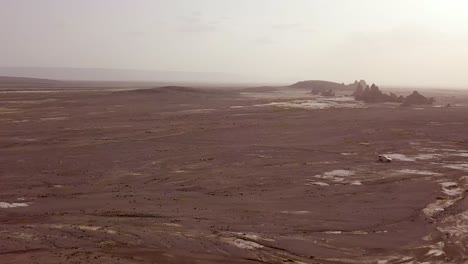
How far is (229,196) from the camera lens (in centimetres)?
1577

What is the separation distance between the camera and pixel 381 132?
110ft

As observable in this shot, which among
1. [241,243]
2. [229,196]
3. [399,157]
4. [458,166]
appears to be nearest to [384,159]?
[399,157]

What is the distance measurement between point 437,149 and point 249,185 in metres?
15.1

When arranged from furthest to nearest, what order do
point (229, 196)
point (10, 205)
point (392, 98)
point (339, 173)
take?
point (392, 98), point (339, 173), point (229, 196), point (10, 205)

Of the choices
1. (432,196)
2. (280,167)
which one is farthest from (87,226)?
(432,196)

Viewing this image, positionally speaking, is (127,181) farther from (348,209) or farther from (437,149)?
(437,149)

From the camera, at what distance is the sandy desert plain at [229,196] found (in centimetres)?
1079

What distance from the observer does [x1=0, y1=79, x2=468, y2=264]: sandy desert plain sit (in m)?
10.8

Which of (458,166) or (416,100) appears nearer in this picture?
(458,166)

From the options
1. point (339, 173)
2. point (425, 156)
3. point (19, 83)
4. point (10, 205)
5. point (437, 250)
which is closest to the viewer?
point (437, 250)

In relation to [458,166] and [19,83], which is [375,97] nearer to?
[458,166]

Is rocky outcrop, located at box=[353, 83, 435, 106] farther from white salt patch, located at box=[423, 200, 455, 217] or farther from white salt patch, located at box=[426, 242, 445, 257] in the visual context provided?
white salt patch, located at box=[426, 242, 445, 257]

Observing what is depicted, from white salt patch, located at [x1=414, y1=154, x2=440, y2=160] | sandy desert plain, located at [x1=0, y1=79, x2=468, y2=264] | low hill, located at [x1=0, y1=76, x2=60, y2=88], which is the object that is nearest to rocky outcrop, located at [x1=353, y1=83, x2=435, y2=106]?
sandy desert plain, located at [x1=0, y1=79, x2=468, y2=264]

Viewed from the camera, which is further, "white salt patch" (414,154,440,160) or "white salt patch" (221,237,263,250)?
"white salt patch" (414,154,440,160)
